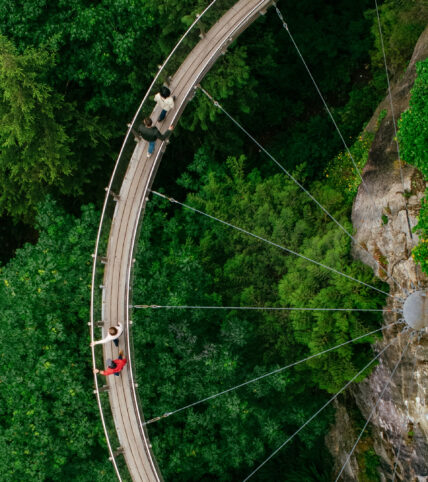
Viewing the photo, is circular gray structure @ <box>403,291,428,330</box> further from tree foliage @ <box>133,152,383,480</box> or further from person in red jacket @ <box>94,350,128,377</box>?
person in red jacket @ <box>94,350,128,377</box>

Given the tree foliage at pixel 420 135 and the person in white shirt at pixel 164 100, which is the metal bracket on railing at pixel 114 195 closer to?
the person in white shirt at pixel 164 100

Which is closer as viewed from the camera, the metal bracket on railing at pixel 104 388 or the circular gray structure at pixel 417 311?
the circular gray structure at pixel 417 311

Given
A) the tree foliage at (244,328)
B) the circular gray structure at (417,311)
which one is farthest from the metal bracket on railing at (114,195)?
the circular gray structure at (417,311)

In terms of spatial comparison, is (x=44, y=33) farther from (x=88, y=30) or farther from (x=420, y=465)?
(x=420, y=465)

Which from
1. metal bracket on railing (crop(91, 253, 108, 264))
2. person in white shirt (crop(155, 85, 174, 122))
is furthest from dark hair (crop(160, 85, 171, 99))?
metal bracket on railing (crop(91, 253, 108, 264))

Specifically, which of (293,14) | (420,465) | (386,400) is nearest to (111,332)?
(386,400)

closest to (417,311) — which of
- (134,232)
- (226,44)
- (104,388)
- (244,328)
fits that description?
(244,328)
